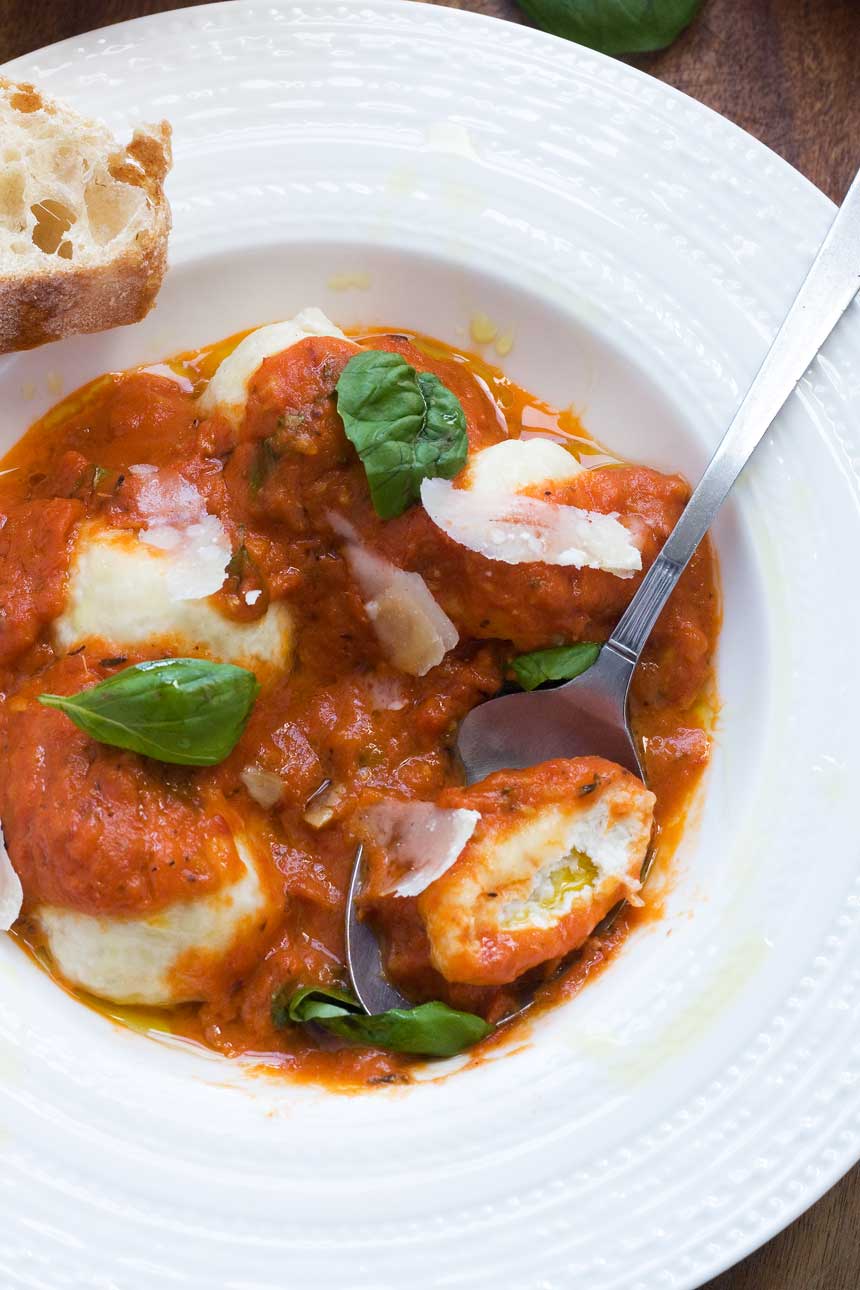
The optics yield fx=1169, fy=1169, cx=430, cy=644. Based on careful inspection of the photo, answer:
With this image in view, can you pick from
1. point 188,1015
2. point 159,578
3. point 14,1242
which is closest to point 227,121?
point 159,578

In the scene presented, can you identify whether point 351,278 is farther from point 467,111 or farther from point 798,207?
point 798,207

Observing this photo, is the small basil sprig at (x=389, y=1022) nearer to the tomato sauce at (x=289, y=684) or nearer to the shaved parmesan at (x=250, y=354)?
the tomato sauce at (x=289, y=684)

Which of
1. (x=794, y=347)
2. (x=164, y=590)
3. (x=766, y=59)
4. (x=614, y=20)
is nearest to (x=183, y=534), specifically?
(x=164, y=590)

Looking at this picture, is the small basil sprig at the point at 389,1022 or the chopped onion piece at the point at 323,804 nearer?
the small basil sprig at the point at 389,1022

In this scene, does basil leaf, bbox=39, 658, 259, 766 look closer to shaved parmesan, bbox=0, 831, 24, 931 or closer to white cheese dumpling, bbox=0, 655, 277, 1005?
→ white cheese dumpling, bbox=0, 655, 277, 1005

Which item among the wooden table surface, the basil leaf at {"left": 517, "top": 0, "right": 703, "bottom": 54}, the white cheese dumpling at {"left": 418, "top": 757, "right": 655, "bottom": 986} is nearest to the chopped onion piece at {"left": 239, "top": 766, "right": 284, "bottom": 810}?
the white cheese dumpling at {"left": 418, "top": 757, "right": 655, "bottom": 986}

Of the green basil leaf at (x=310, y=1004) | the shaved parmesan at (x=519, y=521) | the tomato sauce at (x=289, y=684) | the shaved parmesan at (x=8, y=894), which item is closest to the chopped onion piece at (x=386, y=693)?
the tomato sauce at (x=289, y=684)
